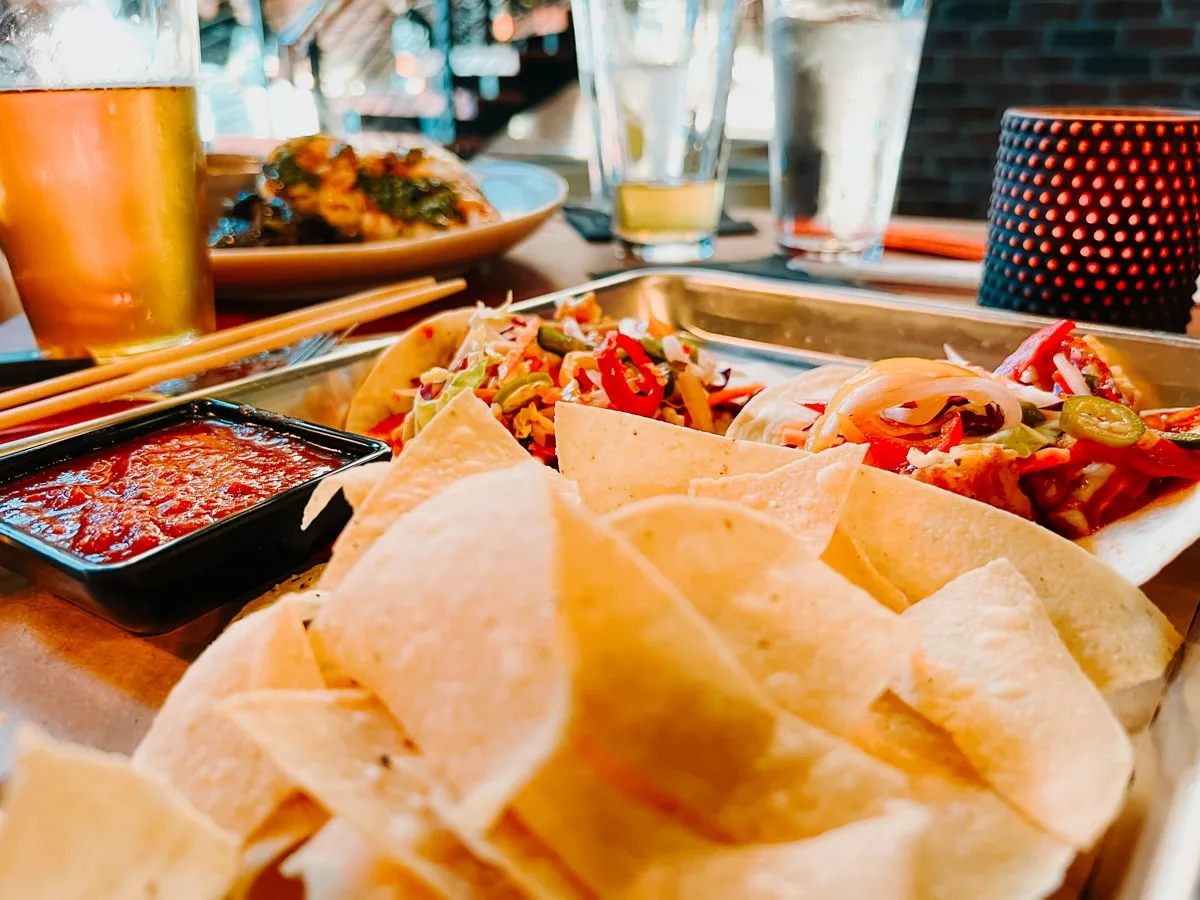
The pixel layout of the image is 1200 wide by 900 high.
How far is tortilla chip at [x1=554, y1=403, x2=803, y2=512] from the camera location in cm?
102

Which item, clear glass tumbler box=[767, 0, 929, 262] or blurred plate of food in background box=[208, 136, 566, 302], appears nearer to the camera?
blurred plate of food in background box=[208, 136, 566, 302]

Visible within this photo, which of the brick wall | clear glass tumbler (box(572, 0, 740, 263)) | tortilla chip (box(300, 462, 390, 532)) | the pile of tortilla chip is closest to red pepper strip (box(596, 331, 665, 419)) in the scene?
tortilla chip (box(300, 462, 390, 532))

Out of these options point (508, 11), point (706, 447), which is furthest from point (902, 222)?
point (508, 11)

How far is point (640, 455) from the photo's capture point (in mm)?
1031

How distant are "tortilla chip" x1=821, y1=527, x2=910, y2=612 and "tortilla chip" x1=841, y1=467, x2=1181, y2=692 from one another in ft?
0.12

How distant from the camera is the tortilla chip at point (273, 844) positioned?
1.99ft

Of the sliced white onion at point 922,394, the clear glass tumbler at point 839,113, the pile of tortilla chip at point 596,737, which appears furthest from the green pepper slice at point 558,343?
the clear glass tumbler at point 839,113

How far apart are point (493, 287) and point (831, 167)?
0.86 m

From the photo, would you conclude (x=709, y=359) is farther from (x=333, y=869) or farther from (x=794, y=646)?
(x=333, y=869)

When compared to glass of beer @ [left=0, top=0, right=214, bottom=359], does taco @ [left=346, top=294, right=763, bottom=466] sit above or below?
below

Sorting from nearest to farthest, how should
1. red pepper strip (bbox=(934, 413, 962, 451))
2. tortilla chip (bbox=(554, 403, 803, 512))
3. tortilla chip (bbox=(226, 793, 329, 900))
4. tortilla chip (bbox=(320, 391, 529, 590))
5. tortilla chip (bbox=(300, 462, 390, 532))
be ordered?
tortilla chip (bbox=(226, 793, 329, 900))
tortilla chip (bbox=(320, 391, 529, 590))
tortilla chip (bbox=(300, 462, 390, 532))
tortilla chip (bbox=(554, 403, 803, 512))
red pepper strip (bbox=(934, 413, 962, 451))

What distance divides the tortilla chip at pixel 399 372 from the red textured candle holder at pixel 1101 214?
40.7 inches

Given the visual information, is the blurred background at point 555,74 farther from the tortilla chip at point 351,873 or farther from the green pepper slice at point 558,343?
the tortilla chip at point 351,873

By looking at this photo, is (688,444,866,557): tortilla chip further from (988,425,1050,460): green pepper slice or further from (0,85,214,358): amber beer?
(0,85,214,358): amber beer
